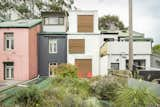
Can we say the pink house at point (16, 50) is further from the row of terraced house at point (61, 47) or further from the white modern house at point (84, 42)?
the white modern house at point (84, 42)

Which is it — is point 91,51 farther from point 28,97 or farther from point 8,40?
point 28,97

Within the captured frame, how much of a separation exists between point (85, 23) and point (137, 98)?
30459mm

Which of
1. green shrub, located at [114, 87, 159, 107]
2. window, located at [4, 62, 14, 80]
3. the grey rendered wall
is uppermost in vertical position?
the grey rendered wall

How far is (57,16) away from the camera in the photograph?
149 ft

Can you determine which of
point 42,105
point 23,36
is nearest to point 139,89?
point 42,105

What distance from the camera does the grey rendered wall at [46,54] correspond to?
43.5 m

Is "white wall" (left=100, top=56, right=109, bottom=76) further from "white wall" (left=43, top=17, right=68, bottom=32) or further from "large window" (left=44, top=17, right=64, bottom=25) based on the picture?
"large window" (left=44, top=17, right=64, bottom=25)

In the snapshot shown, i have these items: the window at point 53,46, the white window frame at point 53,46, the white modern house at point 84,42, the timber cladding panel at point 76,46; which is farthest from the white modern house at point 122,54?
the window at point 53,46

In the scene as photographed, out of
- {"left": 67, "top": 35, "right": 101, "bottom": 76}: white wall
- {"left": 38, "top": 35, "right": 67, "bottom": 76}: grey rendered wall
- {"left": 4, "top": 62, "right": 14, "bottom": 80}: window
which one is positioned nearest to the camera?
{"left": 4, "top": 62, "right": 14, "bottom": 80}: window

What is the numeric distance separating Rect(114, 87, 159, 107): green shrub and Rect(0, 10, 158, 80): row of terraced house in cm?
2662

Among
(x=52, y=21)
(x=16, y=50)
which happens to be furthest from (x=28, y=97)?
(x=52, y=21)

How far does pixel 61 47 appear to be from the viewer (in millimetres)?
43594

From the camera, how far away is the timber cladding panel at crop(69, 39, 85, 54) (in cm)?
4286

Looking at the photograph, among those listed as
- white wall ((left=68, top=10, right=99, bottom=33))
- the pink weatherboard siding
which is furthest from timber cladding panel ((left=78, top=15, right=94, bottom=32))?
the pink weatherboard siding
